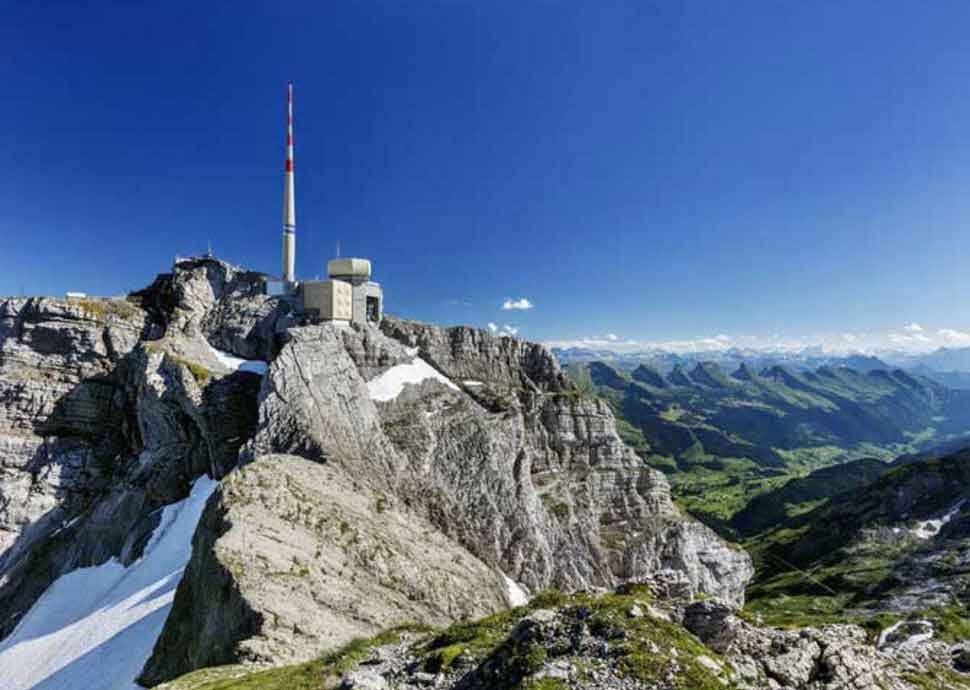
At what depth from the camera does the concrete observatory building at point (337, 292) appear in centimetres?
8994

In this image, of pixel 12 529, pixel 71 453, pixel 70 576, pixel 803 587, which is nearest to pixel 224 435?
pixel 70 576

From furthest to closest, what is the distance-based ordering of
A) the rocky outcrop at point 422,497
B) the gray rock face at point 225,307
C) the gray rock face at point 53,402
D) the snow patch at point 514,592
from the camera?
the gray rock face at point 225,307 → the gray rock face at point 53,402 → the snow patch at point 514,592 → the rocky outcrop at point 422,497

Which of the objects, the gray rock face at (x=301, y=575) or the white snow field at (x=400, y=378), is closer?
the gray rock face at (x=301, y=575)

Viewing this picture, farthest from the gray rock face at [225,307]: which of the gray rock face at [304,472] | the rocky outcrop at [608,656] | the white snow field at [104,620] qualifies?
the rocky outcrop at [608,656]

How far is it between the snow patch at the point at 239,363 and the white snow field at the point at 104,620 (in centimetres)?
1991

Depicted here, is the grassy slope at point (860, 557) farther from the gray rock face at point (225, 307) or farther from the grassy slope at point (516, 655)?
the gray rock face at point (225, 307)

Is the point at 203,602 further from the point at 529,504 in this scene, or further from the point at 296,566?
the point at 529,504

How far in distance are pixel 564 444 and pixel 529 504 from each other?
53.9 feet

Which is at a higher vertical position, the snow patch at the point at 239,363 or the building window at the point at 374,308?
the building window at the point at 374,308

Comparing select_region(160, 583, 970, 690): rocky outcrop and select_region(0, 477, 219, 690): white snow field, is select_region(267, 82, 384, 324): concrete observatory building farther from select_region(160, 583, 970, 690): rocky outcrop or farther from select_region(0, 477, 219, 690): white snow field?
select_region(160, 583, 970, 690): rocky outcrop

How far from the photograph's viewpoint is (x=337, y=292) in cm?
8962

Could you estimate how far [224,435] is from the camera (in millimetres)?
69000

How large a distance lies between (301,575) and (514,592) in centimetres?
3295

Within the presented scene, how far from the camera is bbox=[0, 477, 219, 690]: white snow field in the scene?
4378 centimetres
